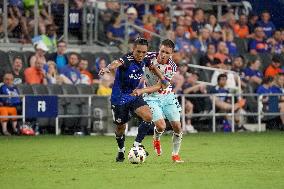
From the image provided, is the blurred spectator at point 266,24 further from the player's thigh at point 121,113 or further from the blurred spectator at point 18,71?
the player's thigh at point 121,113

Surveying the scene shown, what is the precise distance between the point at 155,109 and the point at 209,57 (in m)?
10.5

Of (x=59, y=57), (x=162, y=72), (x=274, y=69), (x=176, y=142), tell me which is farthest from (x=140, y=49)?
(x=274, y=69)

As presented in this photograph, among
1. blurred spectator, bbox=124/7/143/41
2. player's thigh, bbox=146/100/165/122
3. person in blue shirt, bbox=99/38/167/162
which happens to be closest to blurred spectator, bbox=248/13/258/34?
blurred spectator, bbox=124/7/143/41

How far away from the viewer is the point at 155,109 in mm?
16062

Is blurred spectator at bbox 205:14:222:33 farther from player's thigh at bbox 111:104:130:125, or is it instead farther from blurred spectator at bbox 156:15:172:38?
player's thigh at bbox 111:104:130:125

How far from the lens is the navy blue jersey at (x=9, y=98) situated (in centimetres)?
2245

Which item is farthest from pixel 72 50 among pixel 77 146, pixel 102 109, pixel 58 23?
pixel 77 146

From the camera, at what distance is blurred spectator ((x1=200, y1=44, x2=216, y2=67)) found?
86.3ft

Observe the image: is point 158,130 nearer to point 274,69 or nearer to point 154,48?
point 154,48

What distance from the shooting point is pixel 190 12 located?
27844 mm

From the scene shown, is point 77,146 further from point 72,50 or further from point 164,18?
point 164,18

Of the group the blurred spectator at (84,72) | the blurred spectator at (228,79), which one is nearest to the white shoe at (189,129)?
the blurred spectator at (228,79)

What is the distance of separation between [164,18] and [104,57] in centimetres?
297

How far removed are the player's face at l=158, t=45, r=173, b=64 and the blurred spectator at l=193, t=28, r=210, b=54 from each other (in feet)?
37.2
